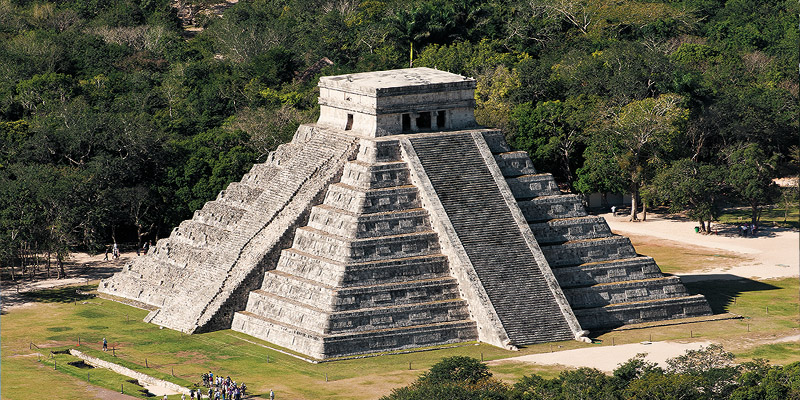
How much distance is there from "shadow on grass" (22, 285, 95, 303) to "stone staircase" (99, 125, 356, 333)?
3.84 feet

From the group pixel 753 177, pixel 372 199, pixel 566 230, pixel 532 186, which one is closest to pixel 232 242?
pixel 372 199

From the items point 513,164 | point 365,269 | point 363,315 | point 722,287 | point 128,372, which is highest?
point 513,164

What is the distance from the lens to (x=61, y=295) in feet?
298

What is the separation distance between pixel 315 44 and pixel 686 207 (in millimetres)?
36656

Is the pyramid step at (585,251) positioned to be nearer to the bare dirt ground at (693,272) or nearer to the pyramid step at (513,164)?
the pyramid step at (513,164)

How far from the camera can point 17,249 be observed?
92.4m

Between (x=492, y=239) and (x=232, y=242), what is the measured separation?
13.6 m

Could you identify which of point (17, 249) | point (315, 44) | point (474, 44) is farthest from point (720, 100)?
point (17, 249)

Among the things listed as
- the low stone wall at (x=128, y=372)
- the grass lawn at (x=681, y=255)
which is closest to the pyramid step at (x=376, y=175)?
the low stone wall at (x=128, y=372)

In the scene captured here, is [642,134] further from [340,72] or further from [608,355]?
[608,355]

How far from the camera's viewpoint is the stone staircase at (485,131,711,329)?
268 ft

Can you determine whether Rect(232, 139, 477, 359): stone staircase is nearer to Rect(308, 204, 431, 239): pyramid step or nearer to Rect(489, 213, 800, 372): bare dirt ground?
Rect(308, 204, 431, 239): pyramid step

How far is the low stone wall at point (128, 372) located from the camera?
240 ft

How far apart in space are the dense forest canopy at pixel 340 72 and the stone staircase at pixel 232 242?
7.55 meters
